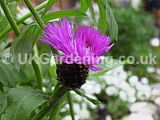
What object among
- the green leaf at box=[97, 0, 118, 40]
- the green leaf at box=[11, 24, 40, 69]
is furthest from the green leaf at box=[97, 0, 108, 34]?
the green leaf at box=[11, 24, 40, 69]

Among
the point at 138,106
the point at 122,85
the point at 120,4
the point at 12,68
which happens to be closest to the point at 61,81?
the point at 12,68

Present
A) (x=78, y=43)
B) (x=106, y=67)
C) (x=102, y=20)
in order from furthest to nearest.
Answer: (x=106, y=67)
(x=102, y=20)
(x=78, y=43)

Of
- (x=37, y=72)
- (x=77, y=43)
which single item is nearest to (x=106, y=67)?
(x=37, y=72)

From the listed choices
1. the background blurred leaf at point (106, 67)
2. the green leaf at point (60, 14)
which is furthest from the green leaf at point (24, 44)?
the background blurred leaf at point (106, 67)

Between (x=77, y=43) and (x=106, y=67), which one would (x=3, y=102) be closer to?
(x=77, y=43)

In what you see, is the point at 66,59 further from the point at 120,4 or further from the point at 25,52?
the point at 120,4

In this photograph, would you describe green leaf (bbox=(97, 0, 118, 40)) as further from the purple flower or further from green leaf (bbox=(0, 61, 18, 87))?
green leaf (bbox=(0, 61, 18, 87))

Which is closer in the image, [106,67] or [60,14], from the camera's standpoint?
[60,14]
